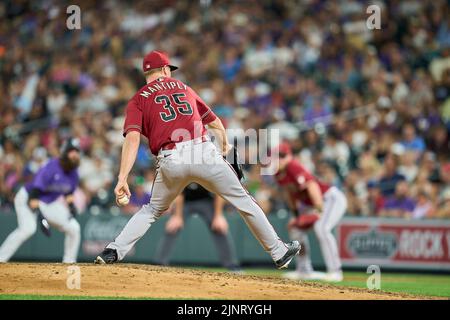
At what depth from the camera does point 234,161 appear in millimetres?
9062

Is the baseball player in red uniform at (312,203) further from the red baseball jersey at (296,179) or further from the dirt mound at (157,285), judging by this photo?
the dirt mound at (157,285)

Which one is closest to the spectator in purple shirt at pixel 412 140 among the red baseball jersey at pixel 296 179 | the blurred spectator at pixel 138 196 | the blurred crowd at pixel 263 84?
the blurred crowd at pixel 263 84

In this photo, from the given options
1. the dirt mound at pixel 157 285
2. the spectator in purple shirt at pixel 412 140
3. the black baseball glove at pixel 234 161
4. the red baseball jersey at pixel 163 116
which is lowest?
the dirt mound at pixel 157 285

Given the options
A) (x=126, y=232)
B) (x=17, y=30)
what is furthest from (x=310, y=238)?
(x=17, y=30)

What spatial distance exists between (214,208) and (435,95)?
6.33 m

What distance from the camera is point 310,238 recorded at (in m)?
16.5

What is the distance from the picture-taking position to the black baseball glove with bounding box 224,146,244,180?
8961 mm

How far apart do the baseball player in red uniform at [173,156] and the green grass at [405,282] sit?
9.74 ft

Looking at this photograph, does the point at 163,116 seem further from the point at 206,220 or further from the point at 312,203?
the point at 312,203

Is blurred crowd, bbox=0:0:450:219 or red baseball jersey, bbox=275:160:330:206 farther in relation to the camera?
blurred crowd, bbox=0:0:450:219

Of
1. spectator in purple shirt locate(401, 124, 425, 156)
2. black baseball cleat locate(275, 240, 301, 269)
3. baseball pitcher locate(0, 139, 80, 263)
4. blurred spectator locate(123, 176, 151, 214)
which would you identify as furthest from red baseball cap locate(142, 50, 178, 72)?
spectator in purple shirt locate(401, 124, 425, 156)

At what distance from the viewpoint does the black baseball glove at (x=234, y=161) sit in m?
8.96

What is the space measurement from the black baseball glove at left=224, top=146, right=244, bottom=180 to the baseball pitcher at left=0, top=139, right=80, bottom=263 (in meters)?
4.37

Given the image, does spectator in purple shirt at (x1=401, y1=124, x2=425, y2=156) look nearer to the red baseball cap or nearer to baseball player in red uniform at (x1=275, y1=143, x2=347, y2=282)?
baseball player in red uniform at (x1=275, y1=143, x2=347, y2=282)
